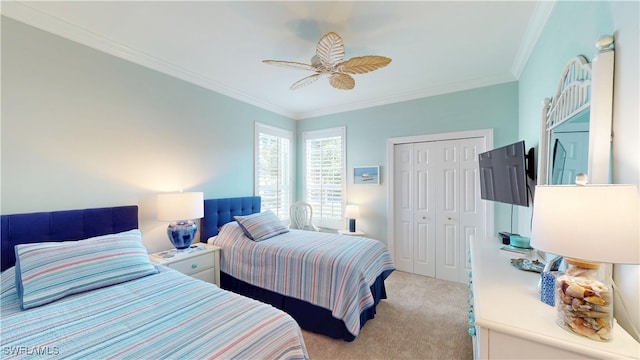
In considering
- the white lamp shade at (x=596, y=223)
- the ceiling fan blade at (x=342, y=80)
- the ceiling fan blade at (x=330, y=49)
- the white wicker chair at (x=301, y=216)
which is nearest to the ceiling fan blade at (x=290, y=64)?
the ceiling fan blade at (x=330, y=49)

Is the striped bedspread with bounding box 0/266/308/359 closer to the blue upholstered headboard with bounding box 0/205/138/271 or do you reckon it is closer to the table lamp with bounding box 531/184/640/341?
the blue upholstered headboard with bounding box 0/205/138/271

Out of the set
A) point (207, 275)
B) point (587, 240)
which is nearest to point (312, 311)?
point (207, 275)

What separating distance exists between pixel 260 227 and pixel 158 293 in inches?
56.3

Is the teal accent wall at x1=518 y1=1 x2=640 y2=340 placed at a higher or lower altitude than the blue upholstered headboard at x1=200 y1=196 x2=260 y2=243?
higher

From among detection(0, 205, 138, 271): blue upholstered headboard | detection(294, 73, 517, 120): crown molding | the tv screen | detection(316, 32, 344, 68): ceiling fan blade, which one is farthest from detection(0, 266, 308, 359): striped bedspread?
detection(294, 73, 517, 120): crown molding

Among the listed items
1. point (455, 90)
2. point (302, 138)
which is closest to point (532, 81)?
point (455, 90)

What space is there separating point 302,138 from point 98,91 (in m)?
2.92

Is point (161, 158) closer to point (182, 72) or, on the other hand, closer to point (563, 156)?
point (182, 72)

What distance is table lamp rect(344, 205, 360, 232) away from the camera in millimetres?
3883

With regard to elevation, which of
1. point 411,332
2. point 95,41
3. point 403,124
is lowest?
point 411,332

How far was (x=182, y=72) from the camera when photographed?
9.24ft

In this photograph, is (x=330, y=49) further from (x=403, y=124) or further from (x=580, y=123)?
(x=403, y=124)

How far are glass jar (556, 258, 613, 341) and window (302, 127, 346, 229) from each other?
3.32 metres

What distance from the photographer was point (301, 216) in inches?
171
